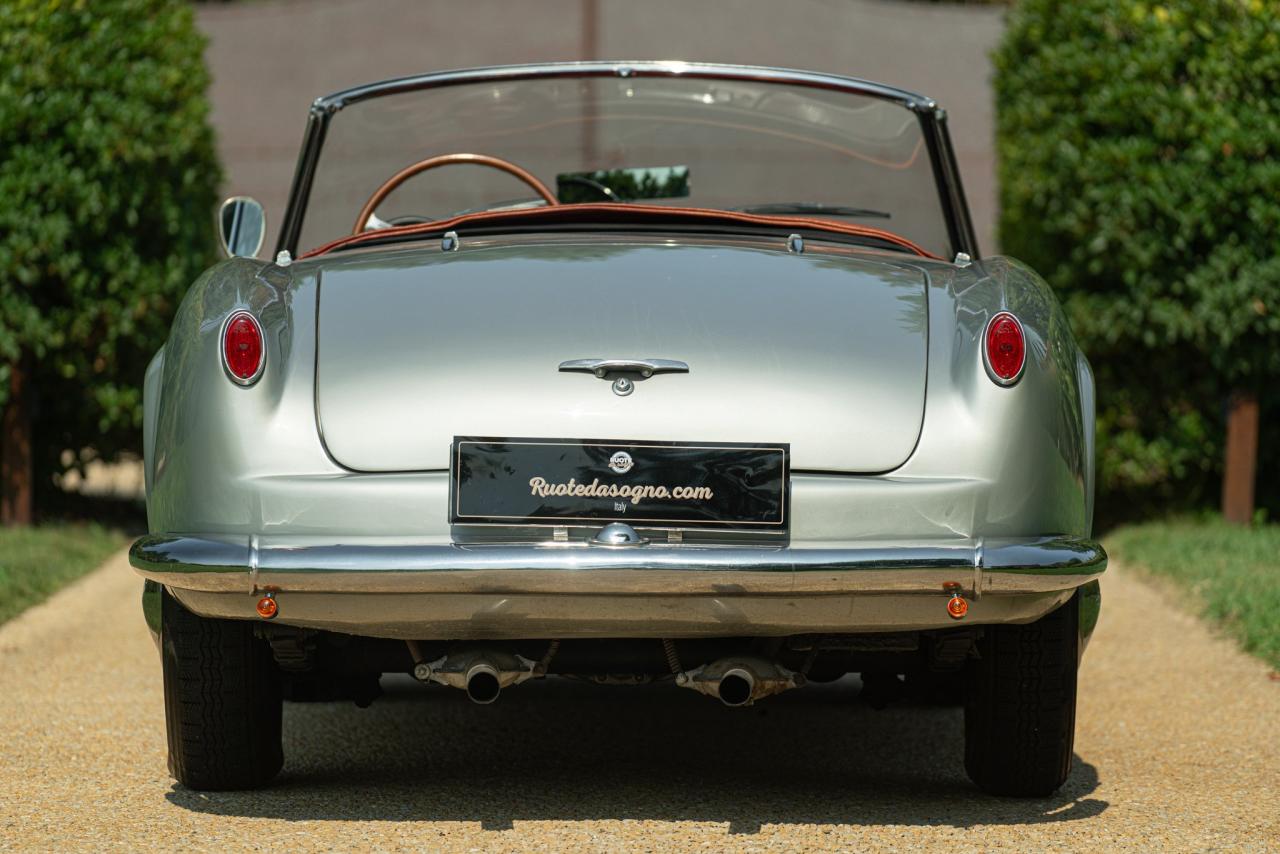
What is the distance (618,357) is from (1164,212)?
14.5 ft

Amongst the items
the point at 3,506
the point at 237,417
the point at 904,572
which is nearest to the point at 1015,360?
the point at 904,572

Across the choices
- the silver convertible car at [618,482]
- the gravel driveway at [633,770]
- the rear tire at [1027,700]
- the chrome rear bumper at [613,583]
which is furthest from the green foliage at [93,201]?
the rear tire at [1027,700]

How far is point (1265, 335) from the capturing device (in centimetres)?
695

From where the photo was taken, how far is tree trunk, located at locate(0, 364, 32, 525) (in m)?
7.22

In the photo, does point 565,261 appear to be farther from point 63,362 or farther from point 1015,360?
point 63,362

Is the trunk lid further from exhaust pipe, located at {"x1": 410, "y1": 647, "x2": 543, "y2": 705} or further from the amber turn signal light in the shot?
exhaust pipe, located at {"x1": 410, "y1": 647, "x2": 543, "y2": 705}

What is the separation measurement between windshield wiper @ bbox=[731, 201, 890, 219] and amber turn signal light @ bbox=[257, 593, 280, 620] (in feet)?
5.26

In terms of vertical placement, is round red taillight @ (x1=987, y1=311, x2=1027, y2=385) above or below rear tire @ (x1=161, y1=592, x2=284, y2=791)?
above

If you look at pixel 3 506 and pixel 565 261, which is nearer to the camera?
pixel 565 261

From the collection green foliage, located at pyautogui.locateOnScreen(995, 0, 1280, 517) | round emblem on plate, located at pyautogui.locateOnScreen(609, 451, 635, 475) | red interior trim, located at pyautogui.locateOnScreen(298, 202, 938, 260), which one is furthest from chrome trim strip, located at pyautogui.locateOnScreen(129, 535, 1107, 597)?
green foliage, located at pyautogui.locateOnScreen(995, 0, 1280, 517)

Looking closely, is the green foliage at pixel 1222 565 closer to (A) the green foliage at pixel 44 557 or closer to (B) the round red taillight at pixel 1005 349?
(B) the round red taillight at pixel 1005 349

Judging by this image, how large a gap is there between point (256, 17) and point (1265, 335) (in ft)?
25.0

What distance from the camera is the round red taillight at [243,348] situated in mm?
3156

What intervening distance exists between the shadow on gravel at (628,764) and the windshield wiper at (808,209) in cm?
131
